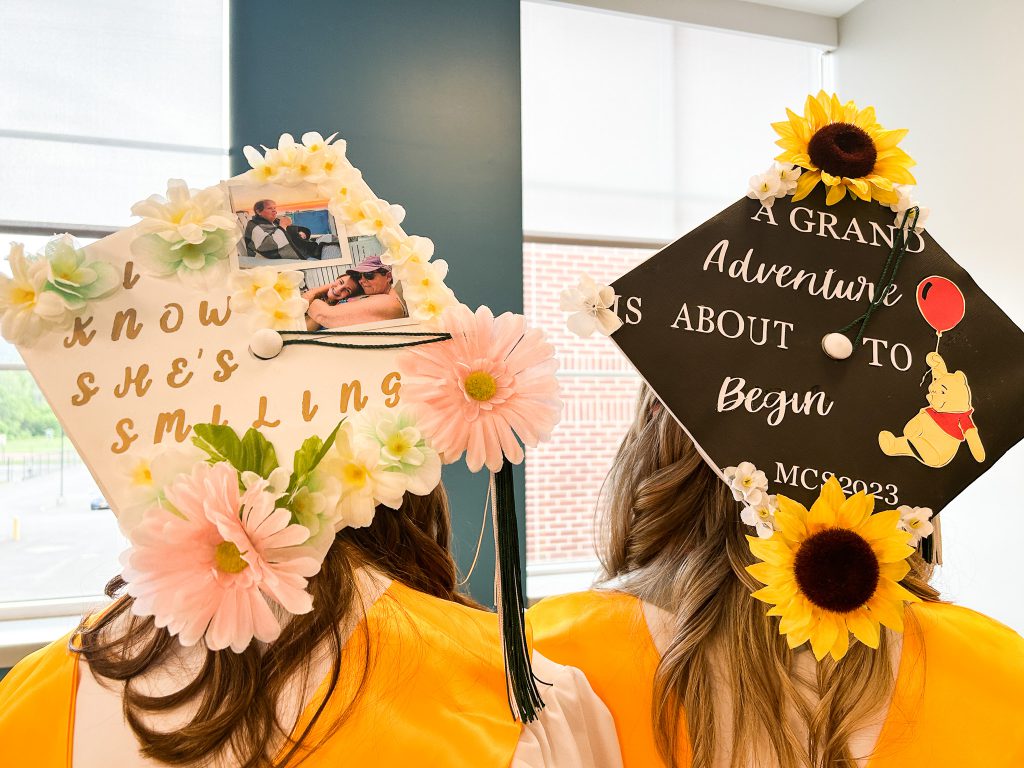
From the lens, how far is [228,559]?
23.8 inches

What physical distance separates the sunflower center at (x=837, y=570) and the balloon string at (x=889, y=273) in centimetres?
25

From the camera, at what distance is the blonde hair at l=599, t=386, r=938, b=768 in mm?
797

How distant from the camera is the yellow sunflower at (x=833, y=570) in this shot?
2.53 ft

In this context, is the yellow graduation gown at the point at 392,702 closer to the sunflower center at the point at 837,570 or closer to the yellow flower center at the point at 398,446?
the yellow flower center at the point at 398,446

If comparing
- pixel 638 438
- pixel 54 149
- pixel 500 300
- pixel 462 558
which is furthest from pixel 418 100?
pixel 638 438

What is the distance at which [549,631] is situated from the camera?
0.93 m

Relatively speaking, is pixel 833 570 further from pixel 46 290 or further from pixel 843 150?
pixel 46 290

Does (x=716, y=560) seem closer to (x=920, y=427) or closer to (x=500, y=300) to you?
(x=920, y=427)

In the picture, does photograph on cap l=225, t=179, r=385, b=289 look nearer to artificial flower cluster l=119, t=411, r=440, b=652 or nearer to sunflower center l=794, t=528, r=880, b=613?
artificial flower cluster l=119, t=411, r=440, b=652

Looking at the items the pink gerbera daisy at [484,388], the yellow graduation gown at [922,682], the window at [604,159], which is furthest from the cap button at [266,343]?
the window at [604,159]

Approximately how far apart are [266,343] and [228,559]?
0.67ft

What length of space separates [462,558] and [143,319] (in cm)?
197

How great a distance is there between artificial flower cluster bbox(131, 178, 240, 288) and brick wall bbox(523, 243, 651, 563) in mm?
2650

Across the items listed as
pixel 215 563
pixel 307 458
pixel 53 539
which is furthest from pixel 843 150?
A: pixel 53 539
